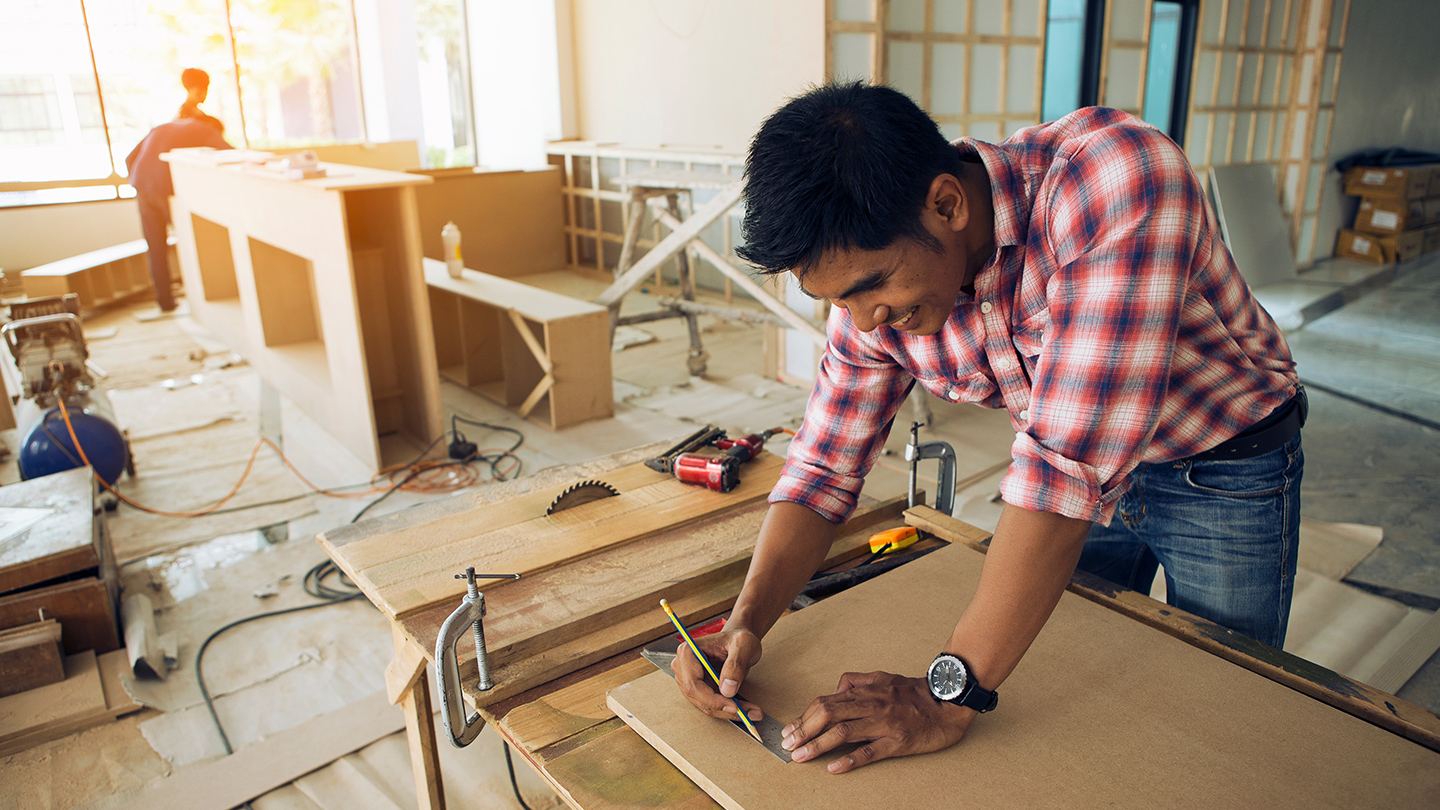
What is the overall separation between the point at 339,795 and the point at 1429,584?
2.88 m

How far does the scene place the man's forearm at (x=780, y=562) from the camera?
3.25 ft

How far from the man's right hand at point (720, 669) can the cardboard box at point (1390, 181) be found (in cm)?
802

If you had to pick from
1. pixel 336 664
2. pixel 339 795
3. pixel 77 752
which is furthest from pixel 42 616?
pixel 339 795

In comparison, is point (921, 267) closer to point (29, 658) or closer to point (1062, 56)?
point (29, 658)

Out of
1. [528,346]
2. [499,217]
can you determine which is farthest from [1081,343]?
[499,217]

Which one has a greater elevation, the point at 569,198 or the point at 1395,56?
the point at 1395,56

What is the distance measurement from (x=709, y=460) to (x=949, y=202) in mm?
718

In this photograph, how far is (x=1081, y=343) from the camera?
756 mm

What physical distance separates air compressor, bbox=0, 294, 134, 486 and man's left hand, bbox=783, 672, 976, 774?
3.08 meters

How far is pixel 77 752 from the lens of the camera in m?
1.88

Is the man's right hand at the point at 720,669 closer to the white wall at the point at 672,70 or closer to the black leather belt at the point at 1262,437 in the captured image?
the black leather belt at the point at 1262,437

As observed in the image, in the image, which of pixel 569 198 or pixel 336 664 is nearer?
pixel 336 664

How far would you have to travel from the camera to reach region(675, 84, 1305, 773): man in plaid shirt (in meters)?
0.75

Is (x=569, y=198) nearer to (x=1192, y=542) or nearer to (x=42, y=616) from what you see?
(x=42, y=616)
